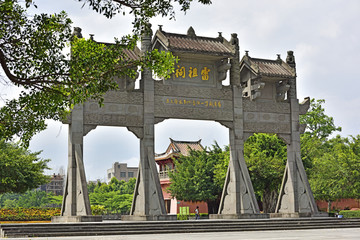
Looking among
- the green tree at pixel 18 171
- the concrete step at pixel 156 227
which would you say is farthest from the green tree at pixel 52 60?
the green tree at pixel 18 171

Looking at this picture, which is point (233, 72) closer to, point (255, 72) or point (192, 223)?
point (255, 72)

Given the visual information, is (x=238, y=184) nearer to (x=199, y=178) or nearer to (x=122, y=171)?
(x=199, y=178)

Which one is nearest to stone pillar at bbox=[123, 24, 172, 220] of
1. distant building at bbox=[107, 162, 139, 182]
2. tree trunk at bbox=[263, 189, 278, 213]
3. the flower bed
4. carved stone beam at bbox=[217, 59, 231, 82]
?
carved stone beam at bbox=[217, 59, 231, 82]

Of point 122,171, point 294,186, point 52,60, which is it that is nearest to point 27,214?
point 294,186

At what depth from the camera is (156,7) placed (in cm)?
783

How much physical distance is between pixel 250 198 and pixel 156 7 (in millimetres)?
13515

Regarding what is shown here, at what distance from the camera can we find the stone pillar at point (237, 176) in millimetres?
20016

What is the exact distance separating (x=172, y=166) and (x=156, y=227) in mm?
25512

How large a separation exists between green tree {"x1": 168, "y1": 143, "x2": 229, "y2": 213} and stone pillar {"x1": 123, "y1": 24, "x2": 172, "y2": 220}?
14063 millimetres

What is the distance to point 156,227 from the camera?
15.9 m

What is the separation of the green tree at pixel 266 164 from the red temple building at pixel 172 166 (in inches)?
317

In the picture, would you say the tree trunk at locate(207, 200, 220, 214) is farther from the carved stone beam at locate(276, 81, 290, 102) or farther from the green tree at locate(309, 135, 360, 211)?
the carved stone beam at locate(276, 81, 290, 102)

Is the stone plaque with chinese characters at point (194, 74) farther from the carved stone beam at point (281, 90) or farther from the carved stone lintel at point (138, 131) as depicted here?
the carved stone beam at point (281, 90)

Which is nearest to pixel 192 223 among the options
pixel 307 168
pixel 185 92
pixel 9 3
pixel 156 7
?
pixel 185 92
